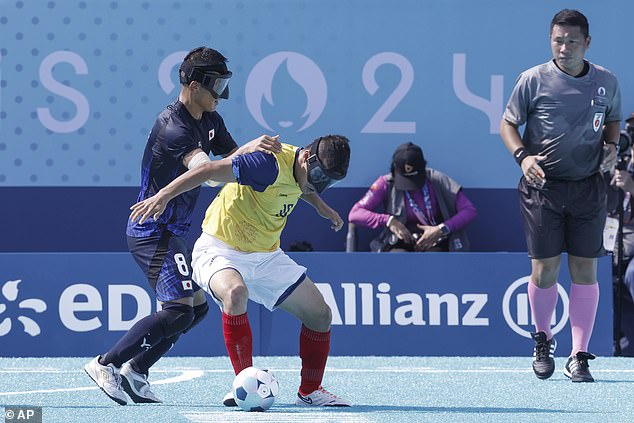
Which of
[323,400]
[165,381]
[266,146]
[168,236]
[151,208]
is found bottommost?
[165,381]

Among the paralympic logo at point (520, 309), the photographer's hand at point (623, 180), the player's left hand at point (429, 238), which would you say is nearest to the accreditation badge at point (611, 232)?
the photographer's hand at point (623, 180)

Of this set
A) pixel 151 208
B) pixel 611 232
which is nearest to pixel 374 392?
pixel 151 208

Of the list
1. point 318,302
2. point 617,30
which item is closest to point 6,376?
point 318,302

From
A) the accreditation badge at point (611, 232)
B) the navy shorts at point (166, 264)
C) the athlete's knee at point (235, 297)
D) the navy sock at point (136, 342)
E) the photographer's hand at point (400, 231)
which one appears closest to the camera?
the athlete's knee at point (235, 297)

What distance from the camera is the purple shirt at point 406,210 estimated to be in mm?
9812

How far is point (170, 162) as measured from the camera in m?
6.63

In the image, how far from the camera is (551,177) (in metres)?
7.56

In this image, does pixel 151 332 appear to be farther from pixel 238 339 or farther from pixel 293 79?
pixel 293 79

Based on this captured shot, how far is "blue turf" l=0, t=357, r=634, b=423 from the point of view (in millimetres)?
6188

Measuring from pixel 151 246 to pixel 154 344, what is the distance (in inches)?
20.0

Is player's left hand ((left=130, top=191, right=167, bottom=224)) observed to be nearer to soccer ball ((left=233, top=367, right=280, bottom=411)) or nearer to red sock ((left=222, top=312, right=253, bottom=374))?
red sock ((left=222, top=312, right=253, bottom=374))

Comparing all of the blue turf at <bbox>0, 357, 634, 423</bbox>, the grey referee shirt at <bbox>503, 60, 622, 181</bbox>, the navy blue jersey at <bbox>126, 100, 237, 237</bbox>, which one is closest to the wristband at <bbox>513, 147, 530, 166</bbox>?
the grey referee shirt at <bbox>503, 60, 622, 181</bbox>

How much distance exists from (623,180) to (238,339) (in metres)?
4.11

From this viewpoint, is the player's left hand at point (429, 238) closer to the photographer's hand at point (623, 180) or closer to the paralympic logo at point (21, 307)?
the photographer's hand at point (623, 180)
